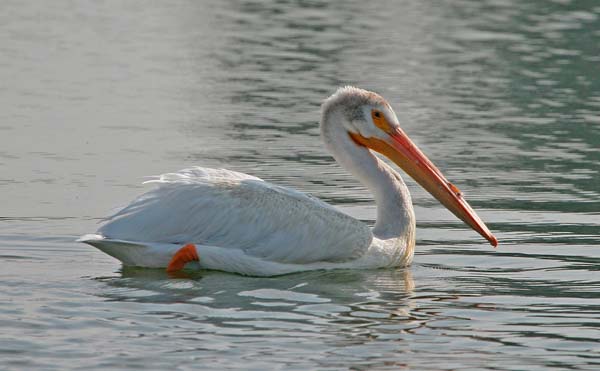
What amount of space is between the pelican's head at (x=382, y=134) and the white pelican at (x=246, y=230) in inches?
0.5

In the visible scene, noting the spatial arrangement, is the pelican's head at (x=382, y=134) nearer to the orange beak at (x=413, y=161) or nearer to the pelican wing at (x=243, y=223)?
the orange beak at (x=413, y=161)

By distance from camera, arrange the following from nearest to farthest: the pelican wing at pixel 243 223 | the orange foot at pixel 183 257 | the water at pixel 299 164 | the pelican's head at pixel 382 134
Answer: the water at pixel 299 164 → the orange foot at pixel 183 257 → the pelican wing at pixel 243 223 → the pelican's head at pixel 382 134

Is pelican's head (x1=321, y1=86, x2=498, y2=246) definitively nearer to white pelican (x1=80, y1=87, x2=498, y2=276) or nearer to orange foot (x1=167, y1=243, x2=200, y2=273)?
white pelican (x1=80, y1=87, x2=498, y2=276)

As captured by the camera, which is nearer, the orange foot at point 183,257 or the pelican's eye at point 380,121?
the orange foot at point 183,257

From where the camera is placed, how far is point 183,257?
7336mm

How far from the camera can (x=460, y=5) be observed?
65.9 ft

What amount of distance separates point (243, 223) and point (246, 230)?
42mm

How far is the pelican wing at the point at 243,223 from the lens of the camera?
293 inches

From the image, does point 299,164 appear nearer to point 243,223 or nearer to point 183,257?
point 243,223

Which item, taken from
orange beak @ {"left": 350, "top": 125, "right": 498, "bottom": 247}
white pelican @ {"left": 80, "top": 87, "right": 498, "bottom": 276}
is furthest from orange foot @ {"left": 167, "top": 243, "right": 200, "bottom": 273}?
orange beak @ {"left": 350, "top": 125, "right": 498, "bottom": 247}

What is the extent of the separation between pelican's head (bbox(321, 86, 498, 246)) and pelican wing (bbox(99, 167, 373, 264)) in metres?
0.58

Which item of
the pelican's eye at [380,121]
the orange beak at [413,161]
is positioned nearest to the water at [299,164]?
the orange beak at [413,161]

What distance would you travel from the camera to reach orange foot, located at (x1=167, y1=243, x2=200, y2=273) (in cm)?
732

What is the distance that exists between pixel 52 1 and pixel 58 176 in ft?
31.7
